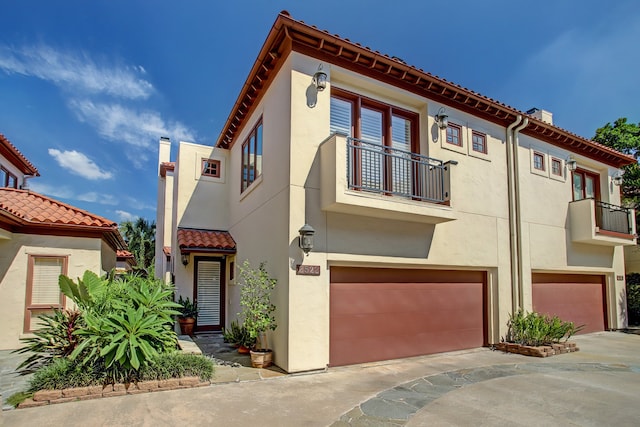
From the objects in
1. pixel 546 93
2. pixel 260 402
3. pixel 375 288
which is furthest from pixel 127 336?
pixel 546 93

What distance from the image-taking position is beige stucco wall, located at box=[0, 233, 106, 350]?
9.70 meters

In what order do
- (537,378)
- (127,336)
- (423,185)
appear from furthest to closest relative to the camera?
(423,185) → (537,378) → (127,336)

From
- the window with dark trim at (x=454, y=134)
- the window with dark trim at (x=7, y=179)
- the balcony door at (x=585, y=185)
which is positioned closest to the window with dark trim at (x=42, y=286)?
the window with dark trim at (x=7, y=179)

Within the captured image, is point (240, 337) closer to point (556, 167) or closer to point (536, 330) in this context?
point (536, 330)

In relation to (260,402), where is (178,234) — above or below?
above

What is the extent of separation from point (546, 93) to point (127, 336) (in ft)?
55.9

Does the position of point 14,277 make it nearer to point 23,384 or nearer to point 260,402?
point 23,384

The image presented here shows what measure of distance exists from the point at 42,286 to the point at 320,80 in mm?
9235

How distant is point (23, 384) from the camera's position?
6.45m

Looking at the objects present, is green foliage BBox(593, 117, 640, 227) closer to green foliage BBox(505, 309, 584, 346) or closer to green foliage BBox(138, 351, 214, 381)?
green foliage BBox(505, 309, 584, 346)

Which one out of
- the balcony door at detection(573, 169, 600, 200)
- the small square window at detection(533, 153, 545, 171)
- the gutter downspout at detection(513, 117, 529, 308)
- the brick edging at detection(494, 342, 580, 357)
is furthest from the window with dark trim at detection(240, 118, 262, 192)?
the balcony door at detection(573, 169, 600, 200)

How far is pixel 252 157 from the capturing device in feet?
36.4

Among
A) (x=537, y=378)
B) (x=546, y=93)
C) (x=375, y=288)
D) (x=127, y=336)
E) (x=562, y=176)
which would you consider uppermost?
(x=546, y=93)

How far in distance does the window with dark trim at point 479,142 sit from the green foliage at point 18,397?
36.8ft
